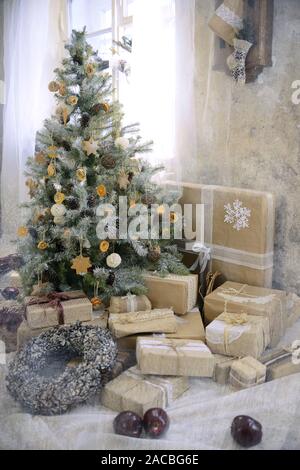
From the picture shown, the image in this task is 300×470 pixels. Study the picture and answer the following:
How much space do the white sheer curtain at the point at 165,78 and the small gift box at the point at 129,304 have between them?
0.59 m

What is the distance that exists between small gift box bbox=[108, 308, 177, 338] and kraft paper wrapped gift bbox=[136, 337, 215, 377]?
0.39 ft

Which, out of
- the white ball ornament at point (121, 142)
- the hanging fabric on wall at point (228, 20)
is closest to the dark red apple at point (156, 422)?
the white ball ornament at point (121, 142)

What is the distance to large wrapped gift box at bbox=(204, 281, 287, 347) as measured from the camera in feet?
4.64

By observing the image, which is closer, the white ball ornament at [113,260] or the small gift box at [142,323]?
the small gift box at [142,323]

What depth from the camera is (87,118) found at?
1597 millimetres

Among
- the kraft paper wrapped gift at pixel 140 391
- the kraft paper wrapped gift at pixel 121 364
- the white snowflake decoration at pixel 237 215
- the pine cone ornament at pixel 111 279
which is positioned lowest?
the kraft paper wrapped gift at pixel 140 391

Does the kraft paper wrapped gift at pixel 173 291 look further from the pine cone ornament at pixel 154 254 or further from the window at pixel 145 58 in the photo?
the window at pixel 145 58

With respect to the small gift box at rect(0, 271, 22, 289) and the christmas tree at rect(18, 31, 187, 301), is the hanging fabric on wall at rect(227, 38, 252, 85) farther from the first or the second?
the small gift box at rect(0, 271, 22, 289)

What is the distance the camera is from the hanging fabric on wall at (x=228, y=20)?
4.76 feet

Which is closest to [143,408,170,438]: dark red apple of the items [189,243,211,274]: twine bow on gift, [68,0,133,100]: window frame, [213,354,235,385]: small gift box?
[213,354,235,385]: small gift box

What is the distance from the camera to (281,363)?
1.25 metres

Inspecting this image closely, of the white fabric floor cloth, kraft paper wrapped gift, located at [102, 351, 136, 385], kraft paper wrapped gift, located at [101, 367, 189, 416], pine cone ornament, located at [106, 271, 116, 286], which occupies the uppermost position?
pine cone ornament, located at [106, 271, 116, 286]

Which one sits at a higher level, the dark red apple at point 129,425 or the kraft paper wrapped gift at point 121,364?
the kraft paper wrapped gift at point 121,364

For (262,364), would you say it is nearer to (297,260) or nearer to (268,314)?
(268,314)
